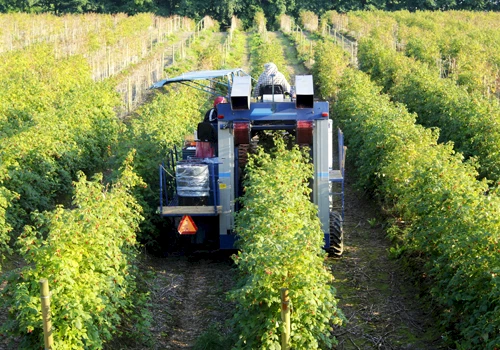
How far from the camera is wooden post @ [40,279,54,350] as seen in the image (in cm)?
594

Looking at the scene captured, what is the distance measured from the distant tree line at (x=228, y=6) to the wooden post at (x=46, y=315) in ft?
179

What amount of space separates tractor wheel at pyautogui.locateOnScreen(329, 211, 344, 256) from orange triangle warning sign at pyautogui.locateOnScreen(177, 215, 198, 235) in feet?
6.82

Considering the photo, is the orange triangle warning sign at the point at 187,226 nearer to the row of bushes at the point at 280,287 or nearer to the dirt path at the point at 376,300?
the dirt path at the point at 376,300

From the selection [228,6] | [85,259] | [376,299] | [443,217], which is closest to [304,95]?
[443,217]

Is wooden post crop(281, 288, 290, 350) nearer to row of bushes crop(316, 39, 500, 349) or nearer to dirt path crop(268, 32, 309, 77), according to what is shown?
row of bushes crop(316, 39, 500, 349)

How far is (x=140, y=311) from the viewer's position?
8.94m

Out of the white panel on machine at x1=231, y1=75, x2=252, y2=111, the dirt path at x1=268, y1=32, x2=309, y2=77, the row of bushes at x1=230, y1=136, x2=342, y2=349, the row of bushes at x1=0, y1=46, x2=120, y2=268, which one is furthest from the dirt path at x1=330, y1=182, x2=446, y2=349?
the dirt path at x1=268, y1=32, x2=309, y2=77

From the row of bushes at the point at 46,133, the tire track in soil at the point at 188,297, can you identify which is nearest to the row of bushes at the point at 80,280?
the tire track in soil at the point at 188,297

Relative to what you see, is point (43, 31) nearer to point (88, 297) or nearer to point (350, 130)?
point (350, 130)

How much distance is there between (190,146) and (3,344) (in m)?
5.90

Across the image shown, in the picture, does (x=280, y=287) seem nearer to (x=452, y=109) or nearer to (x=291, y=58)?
(x=452, y=109)

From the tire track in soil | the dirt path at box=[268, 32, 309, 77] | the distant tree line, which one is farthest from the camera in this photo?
the distant tree line

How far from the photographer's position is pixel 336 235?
11.0m

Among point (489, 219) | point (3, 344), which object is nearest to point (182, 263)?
point (3, 344)
